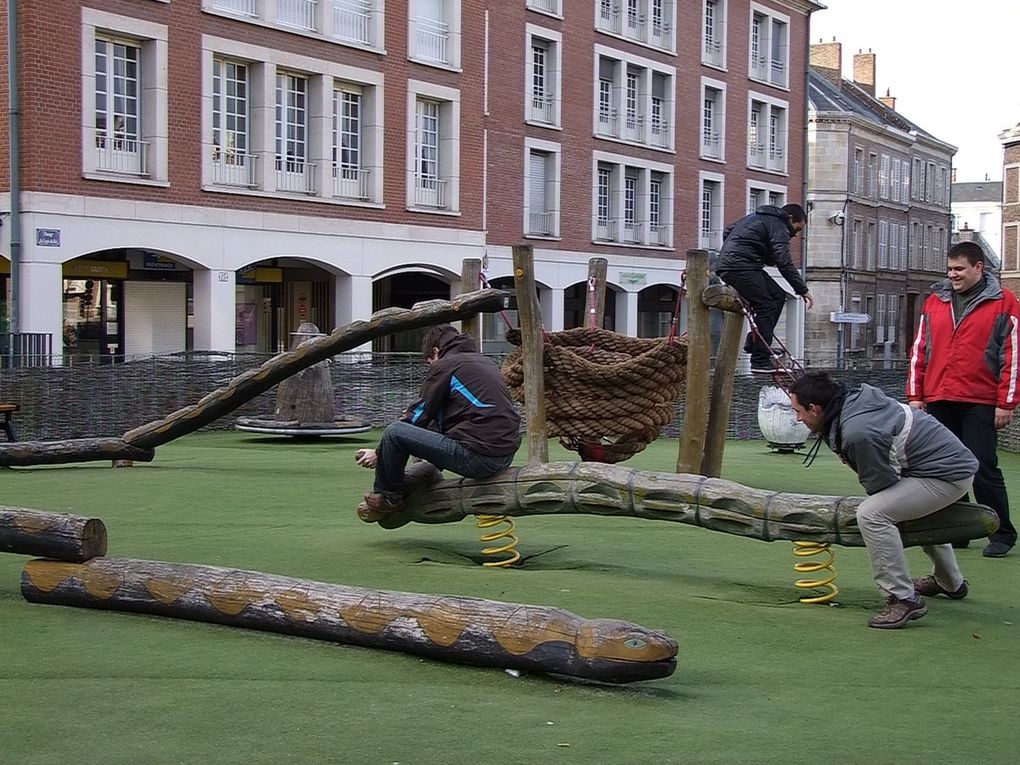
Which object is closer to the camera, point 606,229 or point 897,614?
point 897,614

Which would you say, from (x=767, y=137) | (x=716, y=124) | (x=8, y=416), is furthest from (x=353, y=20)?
(x=767, y=137)

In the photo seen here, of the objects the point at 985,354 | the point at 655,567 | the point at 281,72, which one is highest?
the point at 281,72

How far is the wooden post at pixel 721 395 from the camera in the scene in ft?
34.7

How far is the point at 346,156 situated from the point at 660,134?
49.6ft

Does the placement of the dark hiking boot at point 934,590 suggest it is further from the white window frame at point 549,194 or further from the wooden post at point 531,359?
the white window frame at point 549,194

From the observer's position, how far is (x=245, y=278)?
32219 millimetres

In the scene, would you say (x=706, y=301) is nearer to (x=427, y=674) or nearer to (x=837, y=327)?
(x=427, y=674)

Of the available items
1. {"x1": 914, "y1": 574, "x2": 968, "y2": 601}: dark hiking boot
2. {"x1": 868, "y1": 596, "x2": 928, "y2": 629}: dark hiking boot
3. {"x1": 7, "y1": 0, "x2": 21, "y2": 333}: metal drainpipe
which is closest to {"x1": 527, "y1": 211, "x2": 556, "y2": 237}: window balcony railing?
{"x1": 7, "y1": 0, "x2": 21, "y2": 333}: metal drainpipe

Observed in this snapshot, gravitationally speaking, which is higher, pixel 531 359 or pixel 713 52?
pixel 713 52

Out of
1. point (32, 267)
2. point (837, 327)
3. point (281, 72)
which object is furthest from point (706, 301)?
point (837, 327)

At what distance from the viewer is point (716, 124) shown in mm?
46594

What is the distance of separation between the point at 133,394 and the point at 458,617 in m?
14.7

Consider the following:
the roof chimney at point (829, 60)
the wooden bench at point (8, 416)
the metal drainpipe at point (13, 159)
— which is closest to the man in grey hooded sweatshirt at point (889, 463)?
the wooden bench at point (8, 416)

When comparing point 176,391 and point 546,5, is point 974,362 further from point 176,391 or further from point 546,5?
point 546,5
